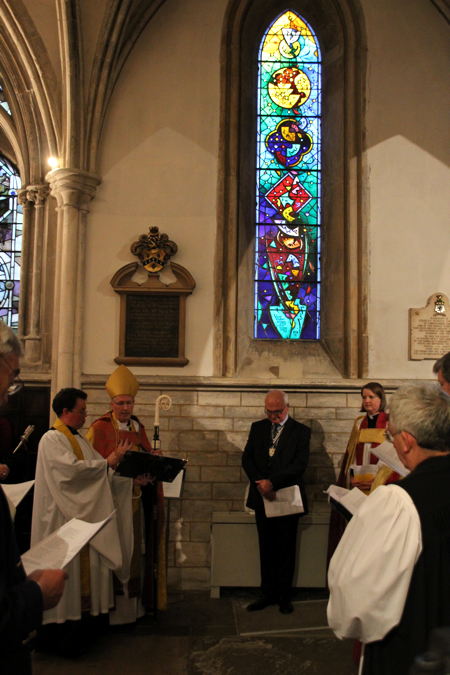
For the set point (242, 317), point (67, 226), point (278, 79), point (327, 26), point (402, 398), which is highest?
point (327, 26)

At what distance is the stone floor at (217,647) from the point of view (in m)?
4.43

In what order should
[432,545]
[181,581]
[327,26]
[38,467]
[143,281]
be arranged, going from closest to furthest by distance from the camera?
[432,545], [38,467], [181,581], [143,281], [327,26]

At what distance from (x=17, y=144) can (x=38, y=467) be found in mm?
A: 4744

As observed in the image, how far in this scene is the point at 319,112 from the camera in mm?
7918

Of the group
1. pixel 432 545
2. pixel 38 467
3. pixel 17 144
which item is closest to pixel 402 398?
pixel 432 545

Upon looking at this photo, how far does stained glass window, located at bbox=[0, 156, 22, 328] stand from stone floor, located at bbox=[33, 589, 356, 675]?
426 centimetres

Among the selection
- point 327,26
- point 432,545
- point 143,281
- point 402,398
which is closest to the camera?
point 432,545

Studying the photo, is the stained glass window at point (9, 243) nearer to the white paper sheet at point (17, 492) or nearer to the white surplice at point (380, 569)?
the white paper sheet at point (17, 492)

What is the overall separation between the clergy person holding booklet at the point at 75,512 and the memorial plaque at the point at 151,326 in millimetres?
2288

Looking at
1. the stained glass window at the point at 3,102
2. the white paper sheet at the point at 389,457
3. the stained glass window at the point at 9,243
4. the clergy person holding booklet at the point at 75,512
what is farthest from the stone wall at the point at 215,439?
the stained glass window at the point at 3,102

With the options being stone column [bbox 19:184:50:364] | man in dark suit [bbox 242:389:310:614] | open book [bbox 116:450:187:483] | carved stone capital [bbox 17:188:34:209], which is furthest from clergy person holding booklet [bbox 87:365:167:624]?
carved stone capital [bbox 17:188:34:209]

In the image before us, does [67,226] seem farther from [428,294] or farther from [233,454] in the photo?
[428,294]

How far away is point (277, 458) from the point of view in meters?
6.11

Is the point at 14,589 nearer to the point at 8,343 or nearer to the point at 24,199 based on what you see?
the point at 8,343
